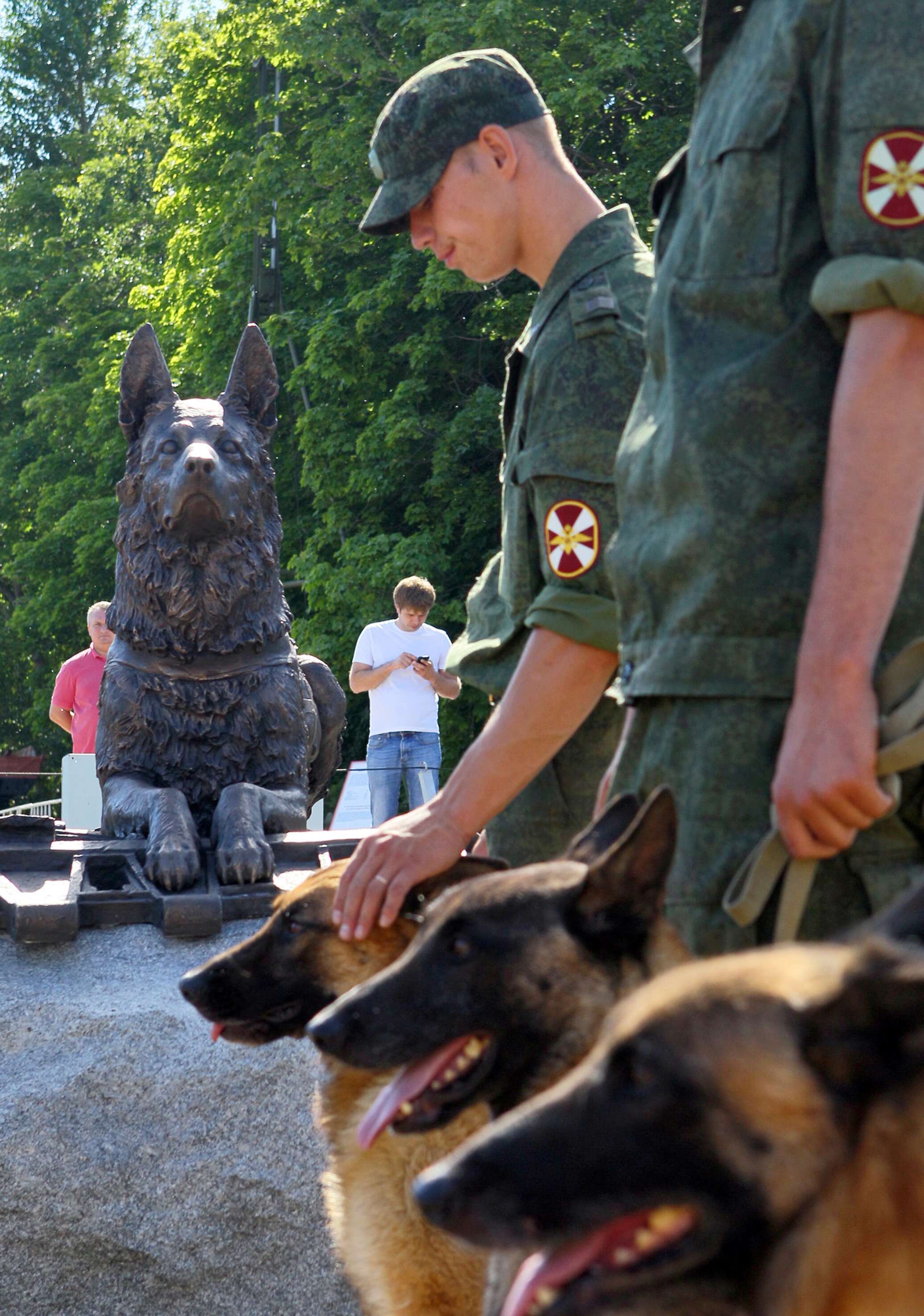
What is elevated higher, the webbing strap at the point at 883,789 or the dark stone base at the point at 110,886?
the webbing strap at the point at 883,789

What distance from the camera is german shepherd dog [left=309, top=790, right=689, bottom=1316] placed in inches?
95.7

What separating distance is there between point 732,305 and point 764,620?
45 centimetres

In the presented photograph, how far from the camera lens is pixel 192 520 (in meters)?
6.99

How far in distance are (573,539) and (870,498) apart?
1.00m

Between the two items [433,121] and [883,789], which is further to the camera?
[433,121]

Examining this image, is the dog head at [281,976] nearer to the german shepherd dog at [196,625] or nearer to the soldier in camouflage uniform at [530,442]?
the soldier in camouflage uniform at [530,442]

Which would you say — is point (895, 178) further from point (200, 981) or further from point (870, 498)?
point (200, 981)

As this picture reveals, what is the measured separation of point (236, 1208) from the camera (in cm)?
479

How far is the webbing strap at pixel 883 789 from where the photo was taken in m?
2.06

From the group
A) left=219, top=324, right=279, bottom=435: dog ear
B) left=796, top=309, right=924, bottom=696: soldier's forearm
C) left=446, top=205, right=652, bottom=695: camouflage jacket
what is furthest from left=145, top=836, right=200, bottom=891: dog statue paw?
left=796, top=309, right=924, bottom=696: soldier's forearm

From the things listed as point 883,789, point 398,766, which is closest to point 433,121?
point 883,789

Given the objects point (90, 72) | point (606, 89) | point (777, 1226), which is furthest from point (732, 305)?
point (90, 72)

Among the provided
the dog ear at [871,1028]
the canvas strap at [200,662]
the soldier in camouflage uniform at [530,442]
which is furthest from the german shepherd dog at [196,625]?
the dog ear at [871,1028]

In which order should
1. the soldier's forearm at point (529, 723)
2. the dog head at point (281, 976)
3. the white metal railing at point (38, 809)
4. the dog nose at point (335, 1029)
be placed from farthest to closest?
the white metal railing at point (38, 809) → the dog head at point (281, 976) → the soldier's forearm at point (529, 723) → the dog nose at point (335, 1029)
